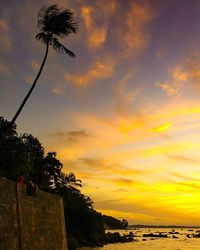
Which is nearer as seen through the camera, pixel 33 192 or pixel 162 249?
pixel 33 192

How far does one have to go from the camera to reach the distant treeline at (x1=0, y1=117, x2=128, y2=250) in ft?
115

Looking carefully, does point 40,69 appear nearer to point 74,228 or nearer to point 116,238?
point 74,228

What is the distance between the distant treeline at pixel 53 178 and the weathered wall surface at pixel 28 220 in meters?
10.5

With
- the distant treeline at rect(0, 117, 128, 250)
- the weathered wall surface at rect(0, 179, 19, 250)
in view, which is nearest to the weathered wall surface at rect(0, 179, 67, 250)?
the weathered wall surface at rect(0, 179, 19, 250)

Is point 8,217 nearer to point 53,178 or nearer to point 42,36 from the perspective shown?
point 42,36

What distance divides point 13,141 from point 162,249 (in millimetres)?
37450

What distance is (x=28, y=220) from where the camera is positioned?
63.9 feet

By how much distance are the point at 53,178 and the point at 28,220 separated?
39.3 meters

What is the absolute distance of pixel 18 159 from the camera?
3478 centimetres

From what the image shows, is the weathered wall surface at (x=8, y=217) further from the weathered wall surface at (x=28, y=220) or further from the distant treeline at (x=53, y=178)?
the distant treeline at (x=53, y=178)

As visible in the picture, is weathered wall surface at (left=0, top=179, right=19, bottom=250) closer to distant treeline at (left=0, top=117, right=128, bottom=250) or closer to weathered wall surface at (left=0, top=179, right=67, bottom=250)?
weathered wall surface at (left=0, top=179, right=67, bottom=250)

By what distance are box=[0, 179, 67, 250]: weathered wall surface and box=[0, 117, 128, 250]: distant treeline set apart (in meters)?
10.5

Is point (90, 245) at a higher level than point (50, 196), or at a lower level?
lower

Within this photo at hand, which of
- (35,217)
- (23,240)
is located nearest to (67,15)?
(35,217)
